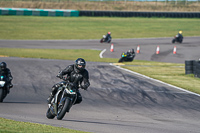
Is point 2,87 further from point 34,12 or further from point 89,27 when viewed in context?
point 34,12

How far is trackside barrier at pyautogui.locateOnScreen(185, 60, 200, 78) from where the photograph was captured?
66.2 ft

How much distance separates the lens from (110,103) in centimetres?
1295

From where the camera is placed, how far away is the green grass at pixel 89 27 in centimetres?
4904

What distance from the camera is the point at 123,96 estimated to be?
46.7 feet

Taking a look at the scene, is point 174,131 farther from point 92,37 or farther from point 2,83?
point 92,37

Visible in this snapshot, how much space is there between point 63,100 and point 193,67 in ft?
42.2

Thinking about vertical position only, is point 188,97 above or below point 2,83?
below

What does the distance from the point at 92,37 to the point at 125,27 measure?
38.4 feet

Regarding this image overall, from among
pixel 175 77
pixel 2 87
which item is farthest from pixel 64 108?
pixel 175 77

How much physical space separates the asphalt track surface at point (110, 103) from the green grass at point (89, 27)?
27185 mm

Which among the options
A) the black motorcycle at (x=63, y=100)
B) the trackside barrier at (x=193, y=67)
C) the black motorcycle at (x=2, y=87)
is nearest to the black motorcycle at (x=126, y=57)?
the trackside barrier at (x=193, y=67)

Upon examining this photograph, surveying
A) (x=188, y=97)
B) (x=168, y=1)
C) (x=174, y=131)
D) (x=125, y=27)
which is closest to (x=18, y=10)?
(x=125, y=27)

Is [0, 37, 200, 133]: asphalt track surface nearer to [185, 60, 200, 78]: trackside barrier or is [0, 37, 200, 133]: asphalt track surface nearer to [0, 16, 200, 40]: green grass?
[185, 60, 200, 78]: trackside barrier

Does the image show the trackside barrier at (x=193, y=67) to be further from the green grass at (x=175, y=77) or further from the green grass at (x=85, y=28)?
the green grass at (x=85, y=28)
